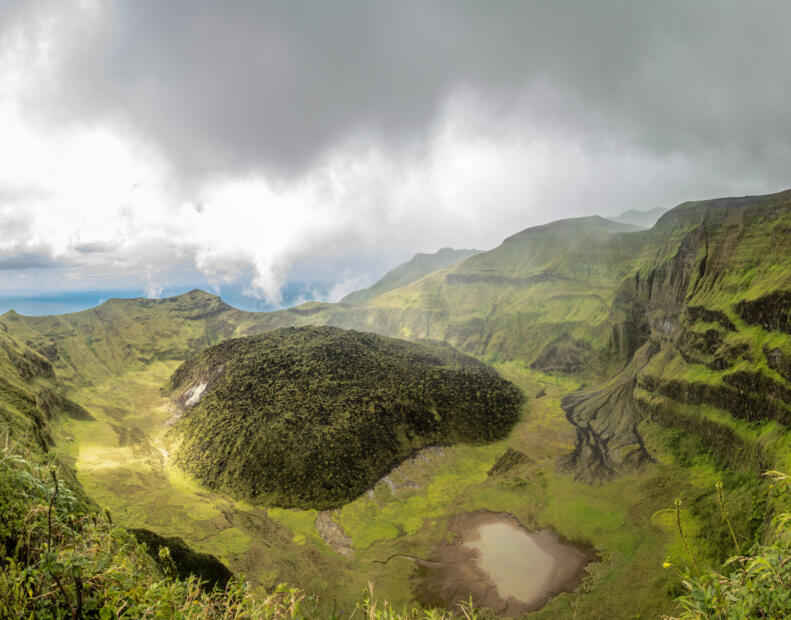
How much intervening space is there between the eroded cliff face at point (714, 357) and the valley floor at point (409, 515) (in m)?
5.37

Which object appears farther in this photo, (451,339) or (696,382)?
(451,339)

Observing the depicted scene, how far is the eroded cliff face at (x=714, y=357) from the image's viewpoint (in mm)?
50438

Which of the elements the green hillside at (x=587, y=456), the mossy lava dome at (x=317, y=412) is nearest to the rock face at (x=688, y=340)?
the green hillside at (x=587, y=456)

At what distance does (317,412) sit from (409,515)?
2490 centimetres

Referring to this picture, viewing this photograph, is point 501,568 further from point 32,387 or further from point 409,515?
point 32,387

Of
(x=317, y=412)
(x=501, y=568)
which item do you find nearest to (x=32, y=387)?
(x=317, y=412)

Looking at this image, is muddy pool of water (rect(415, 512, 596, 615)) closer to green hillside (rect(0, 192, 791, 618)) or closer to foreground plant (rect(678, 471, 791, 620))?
green hillside (rect(0, 192, 791, 618))

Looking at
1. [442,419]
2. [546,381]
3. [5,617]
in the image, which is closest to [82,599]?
[5,617]

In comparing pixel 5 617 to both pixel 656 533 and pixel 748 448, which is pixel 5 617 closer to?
pixel 656 533

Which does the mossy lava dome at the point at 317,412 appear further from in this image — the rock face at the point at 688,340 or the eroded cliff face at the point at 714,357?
the rock face at the point at 688,340

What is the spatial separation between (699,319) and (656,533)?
44.5 metres

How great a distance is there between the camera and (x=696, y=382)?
6200 cm

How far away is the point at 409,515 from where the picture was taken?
54.6 metres

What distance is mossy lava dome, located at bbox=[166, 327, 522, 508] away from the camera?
59.9 m
